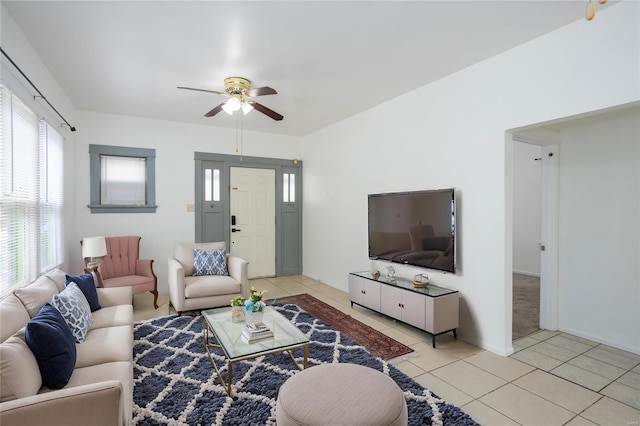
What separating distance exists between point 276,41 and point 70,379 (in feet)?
8.91

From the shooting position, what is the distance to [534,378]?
A: 2.57 m

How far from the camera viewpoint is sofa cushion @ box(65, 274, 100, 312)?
2.84m

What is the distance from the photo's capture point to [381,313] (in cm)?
381

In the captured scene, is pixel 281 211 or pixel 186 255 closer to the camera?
pixel 186 255

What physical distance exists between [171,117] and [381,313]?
4.16 meters

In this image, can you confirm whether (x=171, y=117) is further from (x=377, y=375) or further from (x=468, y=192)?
(x=377, y=375)

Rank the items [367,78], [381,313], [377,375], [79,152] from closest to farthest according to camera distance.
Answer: [377,375]
[367,78]
[381,313]
[79,152]

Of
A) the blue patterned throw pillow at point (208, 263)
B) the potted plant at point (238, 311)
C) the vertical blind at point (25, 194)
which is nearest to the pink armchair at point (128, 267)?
the blue patterned throw pillow at point (208, 263)

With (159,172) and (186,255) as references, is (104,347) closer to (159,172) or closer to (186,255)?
(186,255)

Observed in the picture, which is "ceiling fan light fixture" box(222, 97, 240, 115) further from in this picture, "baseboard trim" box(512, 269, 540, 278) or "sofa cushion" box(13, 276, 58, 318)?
"baseboard trim" box(512, 269, 540, 278)

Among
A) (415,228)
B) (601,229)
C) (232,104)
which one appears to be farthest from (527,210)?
(232,104)

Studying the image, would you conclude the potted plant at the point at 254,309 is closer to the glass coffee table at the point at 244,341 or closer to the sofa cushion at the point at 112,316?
the glass coffee table at the point at 244,341

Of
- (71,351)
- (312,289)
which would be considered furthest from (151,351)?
(312,289)

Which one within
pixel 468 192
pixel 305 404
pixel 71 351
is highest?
pixel 468 192
